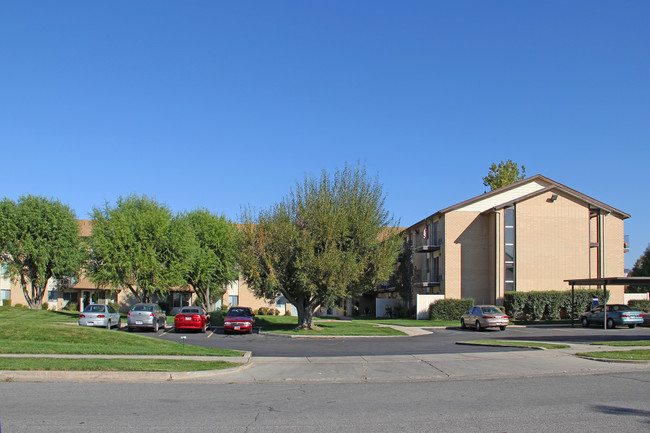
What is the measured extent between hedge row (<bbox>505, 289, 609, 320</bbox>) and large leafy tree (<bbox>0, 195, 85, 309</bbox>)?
114 ft

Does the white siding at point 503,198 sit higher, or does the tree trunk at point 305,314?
the white siding at point 503,198

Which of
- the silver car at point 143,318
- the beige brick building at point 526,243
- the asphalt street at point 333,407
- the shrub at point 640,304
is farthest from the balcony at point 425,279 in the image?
the asphalt street at point 333,407

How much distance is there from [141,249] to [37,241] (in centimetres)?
952

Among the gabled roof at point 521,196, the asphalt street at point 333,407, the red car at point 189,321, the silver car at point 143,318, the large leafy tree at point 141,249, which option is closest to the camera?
the asphalt street at point 333,407

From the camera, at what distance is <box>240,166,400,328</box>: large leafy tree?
3080 cm

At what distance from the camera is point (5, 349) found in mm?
16984

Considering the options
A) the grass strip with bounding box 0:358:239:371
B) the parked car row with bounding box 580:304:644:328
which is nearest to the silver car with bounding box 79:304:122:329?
the grass strip with bounding box 0:358:239:371

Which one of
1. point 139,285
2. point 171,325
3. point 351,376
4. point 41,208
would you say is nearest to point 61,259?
point 41,208

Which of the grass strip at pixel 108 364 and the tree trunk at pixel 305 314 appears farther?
the tree trunk at pixel 305 314

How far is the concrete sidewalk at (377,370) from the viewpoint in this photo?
13328 mm

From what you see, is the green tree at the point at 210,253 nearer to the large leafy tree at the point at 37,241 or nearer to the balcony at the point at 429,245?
the large leafy tree at the point at 37,241

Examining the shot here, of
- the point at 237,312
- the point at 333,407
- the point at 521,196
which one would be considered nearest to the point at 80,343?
the point at 237,312

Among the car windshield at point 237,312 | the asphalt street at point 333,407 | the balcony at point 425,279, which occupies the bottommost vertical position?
the car windshield at point 237,312

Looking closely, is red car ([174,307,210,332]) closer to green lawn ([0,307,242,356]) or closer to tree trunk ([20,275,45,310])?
green lawn ([0,307,242,356])
